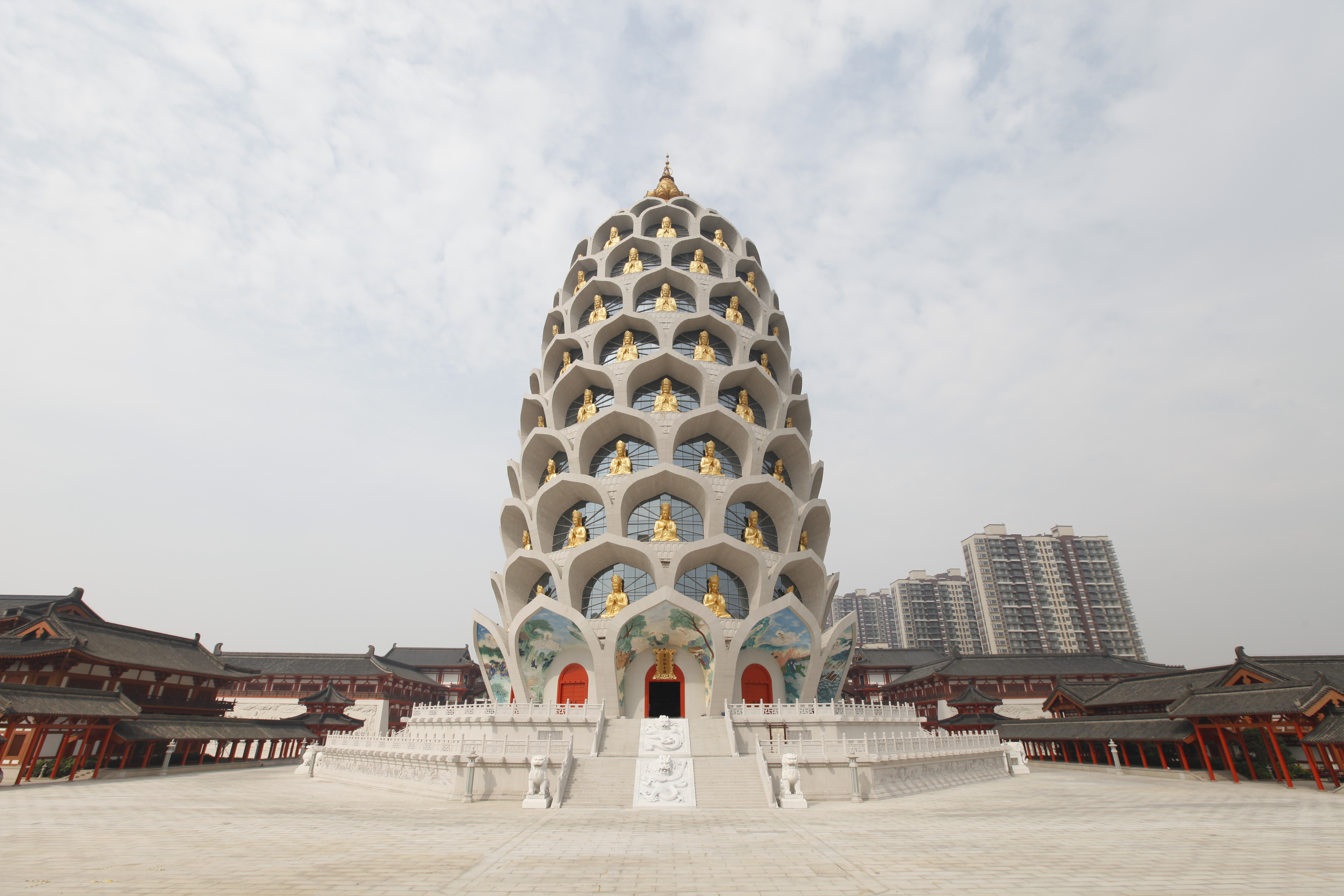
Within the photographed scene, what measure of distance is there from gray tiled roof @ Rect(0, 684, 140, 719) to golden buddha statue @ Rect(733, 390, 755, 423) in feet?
89.1

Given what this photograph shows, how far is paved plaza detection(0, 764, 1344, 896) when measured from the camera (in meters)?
7.91

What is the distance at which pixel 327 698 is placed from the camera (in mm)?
38688

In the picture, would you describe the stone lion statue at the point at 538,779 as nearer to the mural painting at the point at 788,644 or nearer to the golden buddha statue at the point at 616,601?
the golden buddha statue at the point at 616,601

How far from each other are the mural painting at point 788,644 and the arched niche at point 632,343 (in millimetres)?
14481

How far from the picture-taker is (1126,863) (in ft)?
29.9

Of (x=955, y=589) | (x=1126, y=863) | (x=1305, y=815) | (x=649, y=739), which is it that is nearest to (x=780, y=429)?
(x=649, y=739)

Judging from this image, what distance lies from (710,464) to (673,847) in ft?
63.4

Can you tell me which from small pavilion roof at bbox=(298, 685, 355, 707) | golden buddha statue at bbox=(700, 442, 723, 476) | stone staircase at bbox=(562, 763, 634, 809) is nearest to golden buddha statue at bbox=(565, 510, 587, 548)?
golden buddha statue at bbox=(700, 442, 723, 476)

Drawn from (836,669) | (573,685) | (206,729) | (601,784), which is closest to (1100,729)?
(836,669)

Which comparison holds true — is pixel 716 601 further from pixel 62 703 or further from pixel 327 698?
pixel 327 698

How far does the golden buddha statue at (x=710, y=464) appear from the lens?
28469 mm

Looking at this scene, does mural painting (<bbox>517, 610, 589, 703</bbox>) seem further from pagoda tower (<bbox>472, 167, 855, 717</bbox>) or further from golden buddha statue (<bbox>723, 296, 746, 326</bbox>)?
golden buddha statue (<bbox>723, 296, 746, 326</bbox>)

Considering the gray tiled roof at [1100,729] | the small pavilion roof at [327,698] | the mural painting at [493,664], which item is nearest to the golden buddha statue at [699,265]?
the mural painting at [493,664]

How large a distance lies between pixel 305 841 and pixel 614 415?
20736 mm
